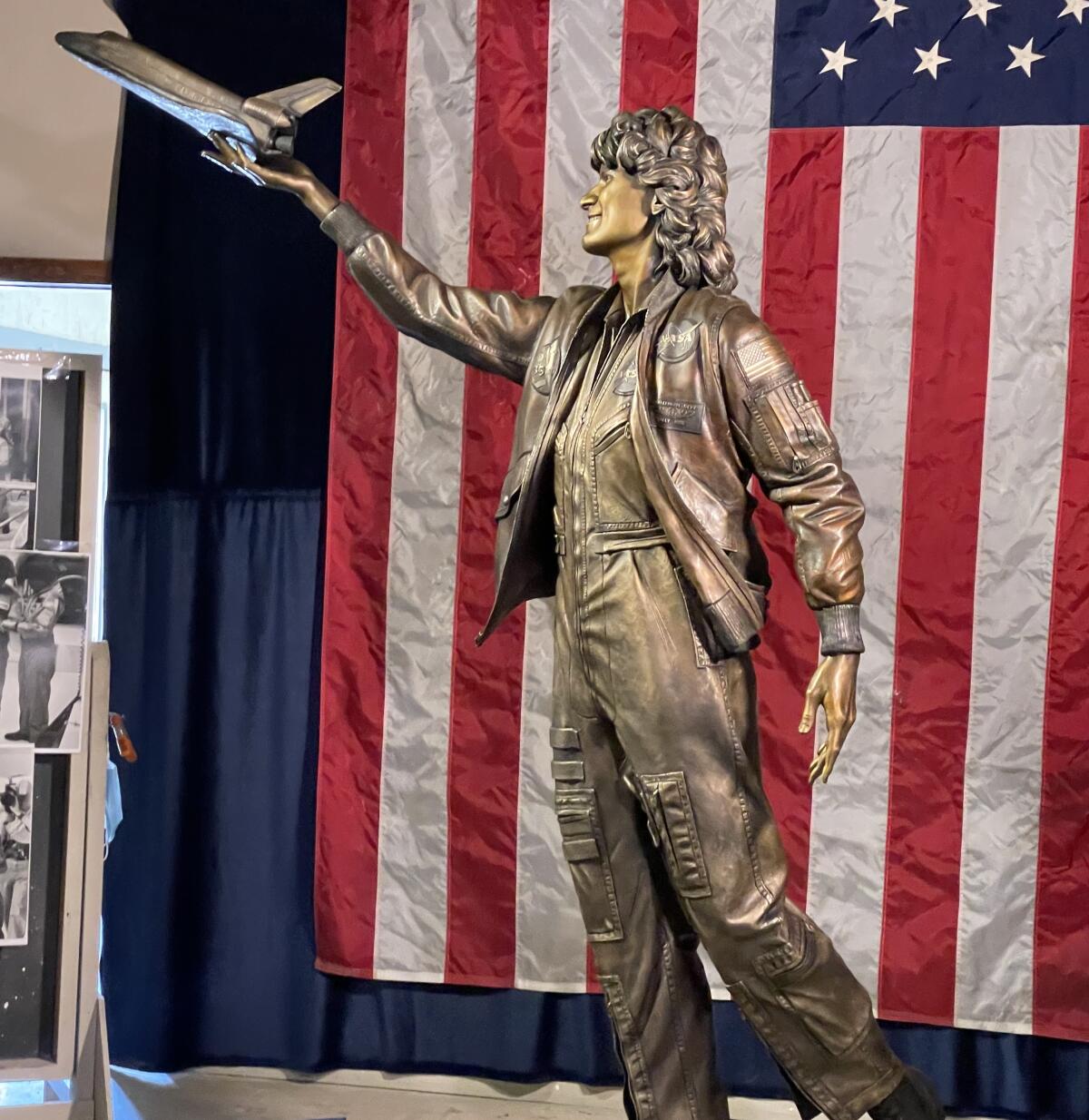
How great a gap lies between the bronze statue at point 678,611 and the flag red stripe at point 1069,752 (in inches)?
31.4

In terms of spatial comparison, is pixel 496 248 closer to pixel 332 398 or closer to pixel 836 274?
pixel 332 398

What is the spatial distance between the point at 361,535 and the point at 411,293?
928 millimetres

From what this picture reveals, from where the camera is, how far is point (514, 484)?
2.57 meters

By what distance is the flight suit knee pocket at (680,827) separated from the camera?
7.88 ft

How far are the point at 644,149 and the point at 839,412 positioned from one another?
103cm

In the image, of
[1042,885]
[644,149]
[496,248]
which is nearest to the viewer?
[644,149]

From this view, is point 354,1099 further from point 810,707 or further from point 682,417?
point 682,417

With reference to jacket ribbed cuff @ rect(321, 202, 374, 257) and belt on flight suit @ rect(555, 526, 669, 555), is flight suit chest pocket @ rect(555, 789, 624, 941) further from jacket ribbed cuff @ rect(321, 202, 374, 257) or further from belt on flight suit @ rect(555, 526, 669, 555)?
jacket ribbed cuff @ rect(321, 202, 374, 257)

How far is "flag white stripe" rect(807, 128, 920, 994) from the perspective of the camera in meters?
3.34

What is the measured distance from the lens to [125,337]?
3.63m

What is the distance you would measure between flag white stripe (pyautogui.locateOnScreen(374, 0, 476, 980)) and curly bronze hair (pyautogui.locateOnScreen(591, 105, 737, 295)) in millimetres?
1024

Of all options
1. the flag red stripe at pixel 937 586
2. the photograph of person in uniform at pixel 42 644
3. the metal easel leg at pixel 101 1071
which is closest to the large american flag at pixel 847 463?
the flag red stripe at pixel 937 586

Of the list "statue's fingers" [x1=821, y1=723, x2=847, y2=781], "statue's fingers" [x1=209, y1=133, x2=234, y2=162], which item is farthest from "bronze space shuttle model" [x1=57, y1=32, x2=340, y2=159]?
"statue's fingers" [x1=821, y1=723, x2=847, y2=781]

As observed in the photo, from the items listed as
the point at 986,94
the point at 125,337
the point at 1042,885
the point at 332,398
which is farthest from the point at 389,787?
the point at 986,94
